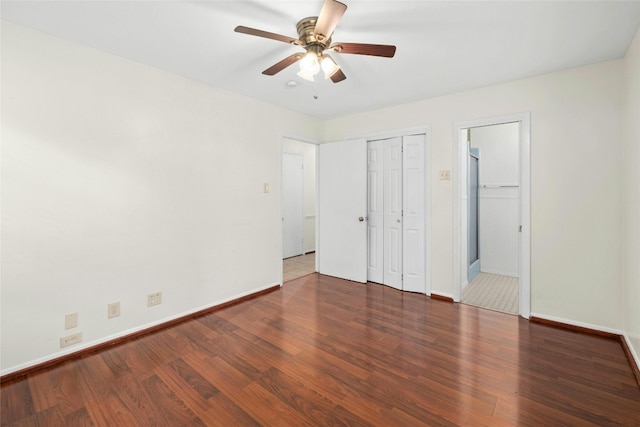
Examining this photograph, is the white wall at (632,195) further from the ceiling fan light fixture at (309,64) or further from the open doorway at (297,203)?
the open doorway at (297,203)

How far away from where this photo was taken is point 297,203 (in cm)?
607

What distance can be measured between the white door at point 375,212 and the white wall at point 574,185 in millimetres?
1384

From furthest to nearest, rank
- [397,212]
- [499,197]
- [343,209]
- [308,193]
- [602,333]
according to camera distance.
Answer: [308,193] < [499,197] < [343,209] < [397,212] < [602,333]

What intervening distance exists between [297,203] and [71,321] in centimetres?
421

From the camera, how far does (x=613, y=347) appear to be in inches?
93.6

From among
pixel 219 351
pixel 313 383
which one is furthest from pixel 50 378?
pixel 313 383

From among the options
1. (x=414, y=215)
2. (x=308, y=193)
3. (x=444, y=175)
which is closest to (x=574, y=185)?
(x=444, y=175)

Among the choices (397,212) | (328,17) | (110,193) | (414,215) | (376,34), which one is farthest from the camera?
(397,212)

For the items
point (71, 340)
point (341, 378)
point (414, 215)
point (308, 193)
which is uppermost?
point (308, 193)

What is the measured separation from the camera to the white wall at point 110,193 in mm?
2031

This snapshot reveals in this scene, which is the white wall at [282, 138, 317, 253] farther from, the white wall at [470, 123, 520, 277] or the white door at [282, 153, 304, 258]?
the white wall at [470, 123, 520, 277]

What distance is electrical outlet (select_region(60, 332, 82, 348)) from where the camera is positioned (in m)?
2.22

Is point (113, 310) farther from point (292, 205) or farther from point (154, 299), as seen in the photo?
point (292, 205)

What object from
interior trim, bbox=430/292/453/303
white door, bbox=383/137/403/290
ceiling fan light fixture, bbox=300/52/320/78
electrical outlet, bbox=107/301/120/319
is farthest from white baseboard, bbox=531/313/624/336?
electrical outlet, bbox=107/301/120/319
